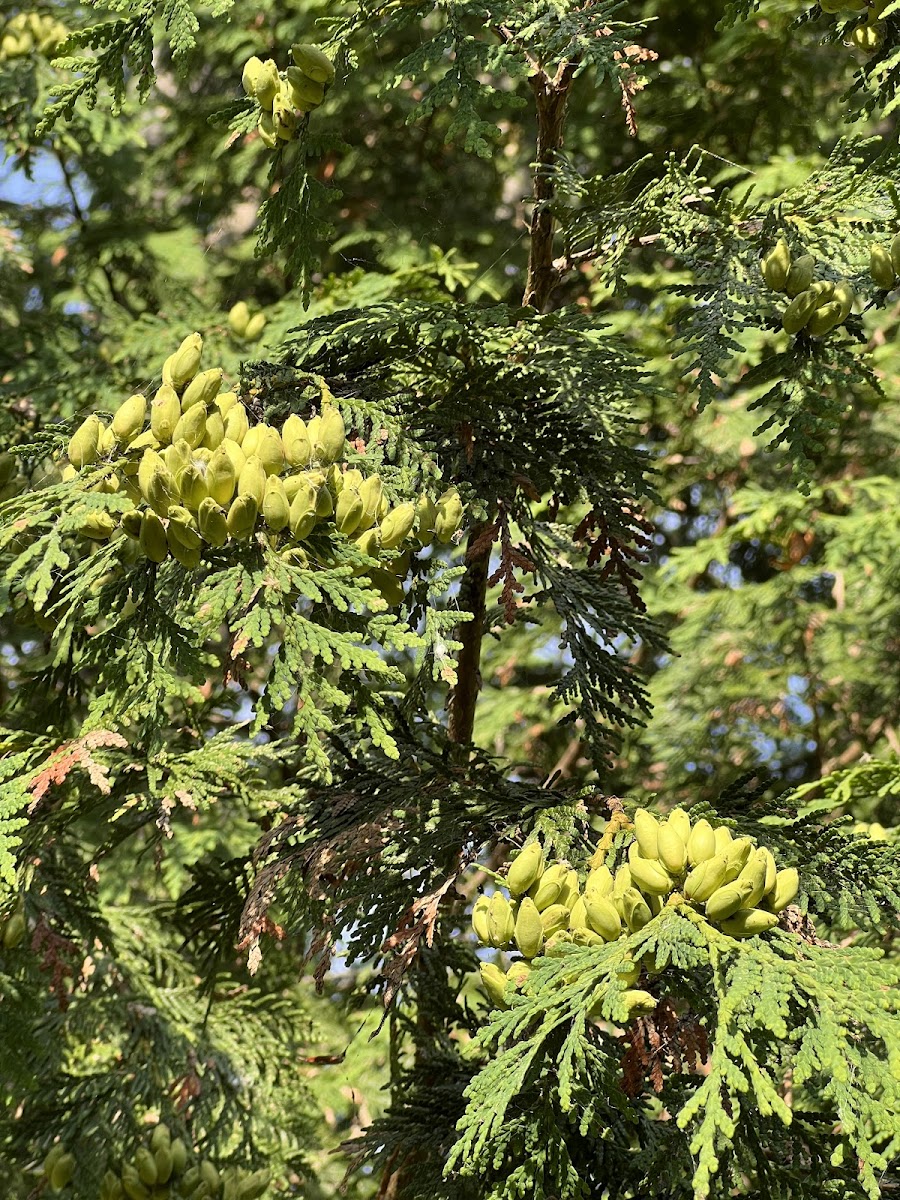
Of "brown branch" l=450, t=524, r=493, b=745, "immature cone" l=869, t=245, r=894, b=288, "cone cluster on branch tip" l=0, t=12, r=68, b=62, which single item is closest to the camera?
"immature cone" l=869, t=245, r=894, b=288

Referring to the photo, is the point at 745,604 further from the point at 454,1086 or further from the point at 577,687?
the point at 454,1086

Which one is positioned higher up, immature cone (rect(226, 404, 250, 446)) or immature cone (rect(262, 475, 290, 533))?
immature cone (rect(226, 404, 250, 446))

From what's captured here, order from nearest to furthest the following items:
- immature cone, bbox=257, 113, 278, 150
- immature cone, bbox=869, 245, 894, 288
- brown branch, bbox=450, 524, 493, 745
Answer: immature cone, bbox=869, 245, 894, 288 → immature cone, bbox=257, 113, 278, 150 → brown branch, bbox=450, 524, 493, 745

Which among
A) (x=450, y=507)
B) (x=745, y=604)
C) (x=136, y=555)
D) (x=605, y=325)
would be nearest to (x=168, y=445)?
(x=136, y=555)

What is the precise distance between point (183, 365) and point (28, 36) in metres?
2.37

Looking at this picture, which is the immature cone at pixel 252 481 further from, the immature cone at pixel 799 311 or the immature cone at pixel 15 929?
the immature cone at pixel 15 929

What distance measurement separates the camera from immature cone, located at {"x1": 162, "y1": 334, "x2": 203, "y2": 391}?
1.27 m

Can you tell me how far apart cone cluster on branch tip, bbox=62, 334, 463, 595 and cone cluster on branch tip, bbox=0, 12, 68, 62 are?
2314 mm

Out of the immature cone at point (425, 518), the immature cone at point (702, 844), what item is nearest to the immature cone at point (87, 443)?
the immature cone at point (425, 518)

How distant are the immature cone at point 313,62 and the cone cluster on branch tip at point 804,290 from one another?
53 centimetres

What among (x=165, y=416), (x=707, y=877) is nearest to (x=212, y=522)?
(x=165, y=416)

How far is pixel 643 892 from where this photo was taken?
1109mm

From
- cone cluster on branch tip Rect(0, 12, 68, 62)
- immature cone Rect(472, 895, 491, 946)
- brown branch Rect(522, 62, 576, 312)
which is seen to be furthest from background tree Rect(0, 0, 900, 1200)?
cone cluster on branch tip Rect(0, 12, 68, 62)

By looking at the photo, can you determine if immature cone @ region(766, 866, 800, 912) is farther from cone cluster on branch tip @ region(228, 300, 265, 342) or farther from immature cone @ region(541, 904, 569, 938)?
cone cluster on branch tip @ region(228, 300, 265, 342)
